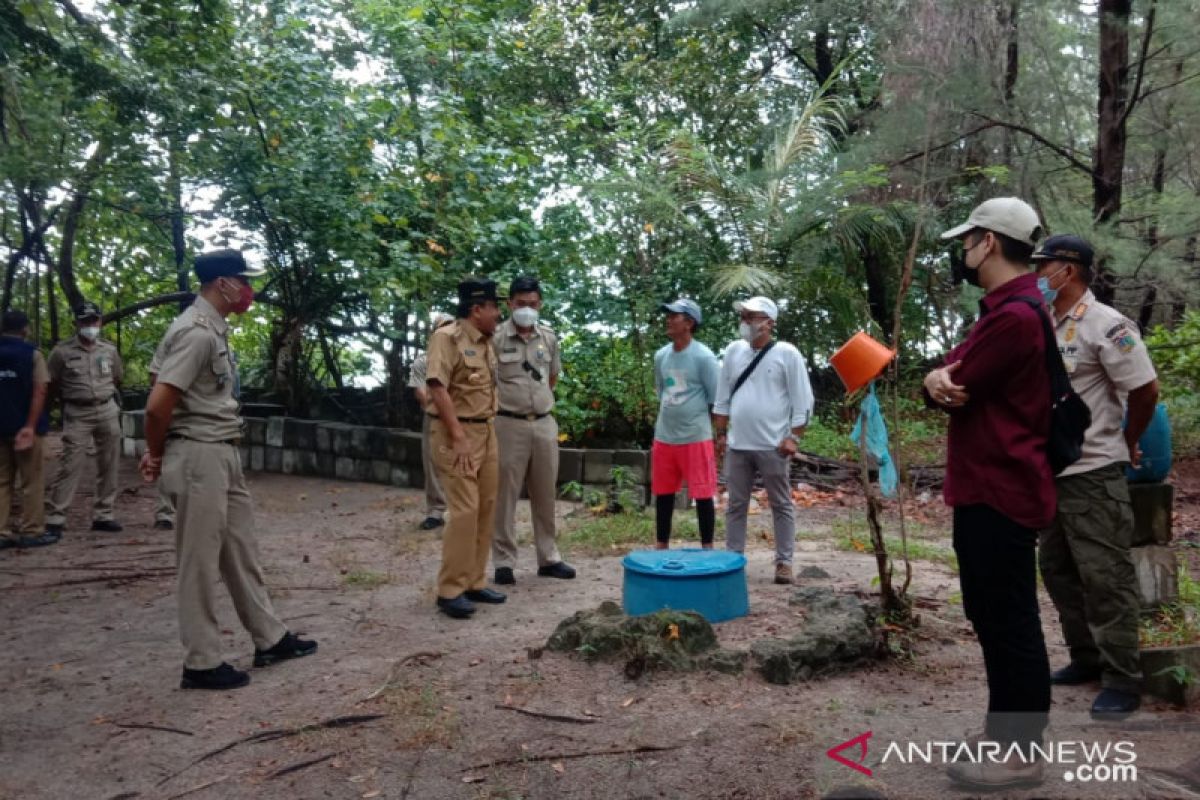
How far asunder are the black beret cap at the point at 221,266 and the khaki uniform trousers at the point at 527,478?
2278mm

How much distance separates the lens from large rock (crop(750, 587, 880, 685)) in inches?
171

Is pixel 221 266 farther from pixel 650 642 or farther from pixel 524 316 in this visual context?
pixel 650 642

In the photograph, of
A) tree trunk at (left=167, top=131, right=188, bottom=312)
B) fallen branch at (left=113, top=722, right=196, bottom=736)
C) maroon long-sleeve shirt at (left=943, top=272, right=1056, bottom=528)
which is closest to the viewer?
maroon long-sleeve shirt at (left=943, top=272, right=1056, bottom=528)

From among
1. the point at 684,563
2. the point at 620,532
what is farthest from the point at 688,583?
the point at 620,532

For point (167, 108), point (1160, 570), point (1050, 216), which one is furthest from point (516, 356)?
point (1050, 216)

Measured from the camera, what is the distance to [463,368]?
5.83 m

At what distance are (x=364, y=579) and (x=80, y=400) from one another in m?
3.44

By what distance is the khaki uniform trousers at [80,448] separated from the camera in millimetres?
8242

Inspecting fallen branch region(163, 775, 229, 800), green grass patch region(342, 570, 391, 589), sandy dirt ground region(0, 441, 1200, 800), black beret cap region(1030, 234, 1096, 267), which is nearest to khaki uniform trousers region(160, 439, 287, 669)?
sandy dirt ground region(0, 441, 1200, 800)

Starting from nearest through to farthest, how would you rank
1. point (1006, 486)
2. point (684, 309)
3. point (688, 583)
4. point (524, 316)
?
point (1006, 486)
point (688, 583)
point (524, 316)
point (684, 309)

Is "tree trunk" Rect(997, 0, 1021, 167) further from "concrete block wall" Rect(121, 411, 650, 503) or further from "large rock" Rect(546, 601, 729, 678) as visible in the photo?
"large rock" Rect(546, 601, 729, 678)

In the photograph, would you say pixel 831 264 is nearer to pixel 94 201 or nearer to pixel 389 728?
pixel 94 201

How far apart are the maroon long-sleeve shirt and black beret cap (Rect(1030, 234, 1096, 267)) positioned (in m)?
1.09

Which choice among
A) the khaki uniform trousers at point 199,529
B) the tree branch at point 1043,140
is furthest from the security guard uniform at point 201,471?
the tree branch at point 1043,140
